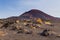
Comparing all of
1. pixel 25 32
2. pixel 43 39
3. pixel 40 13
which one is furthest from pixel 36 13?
pixel 43 39

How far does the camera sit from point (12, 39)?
57.4 ft

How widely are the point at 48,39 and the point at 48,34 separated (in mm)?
1796

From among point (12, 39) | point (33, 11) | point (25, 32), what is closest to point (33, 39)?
point (12, 39)

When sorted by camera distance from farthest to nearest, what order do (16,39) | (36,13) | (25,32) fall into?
(36,13)
(25,32)
(16,39)

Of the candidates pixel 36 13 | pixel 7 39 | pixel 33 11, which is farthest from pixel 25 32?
pixel 33 11

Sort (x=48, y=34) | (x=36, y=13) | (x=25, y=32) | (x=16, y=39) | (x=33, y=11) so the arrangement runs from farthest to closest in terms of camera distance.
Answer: (x=33, y=11), (x=36, y=13), (x=25, y=32), (x=48, y=34), (x=16, y=39)

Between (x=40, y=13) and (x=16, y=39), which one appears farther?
(x=40, y=13)

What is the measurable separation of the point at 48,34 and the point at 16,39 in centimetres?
339

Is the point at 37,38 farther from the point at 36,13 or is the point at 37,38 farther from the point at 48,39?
the point at 36,13

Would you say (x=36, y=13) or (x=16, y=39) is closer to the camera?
(x=16, y=39)

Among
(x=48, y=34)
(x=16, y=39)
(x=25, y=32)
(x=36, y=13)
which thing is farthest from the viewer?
(x=36, y=13)

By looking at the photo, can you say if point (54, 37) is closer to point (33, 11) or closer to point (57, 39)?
point (57, 39)

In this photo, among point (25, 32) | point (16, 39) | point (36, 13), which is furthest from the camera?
point (36, 13)

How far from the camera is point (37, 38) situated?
60.1ft
